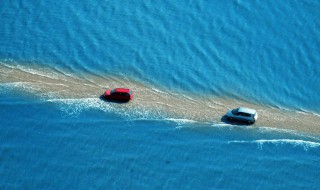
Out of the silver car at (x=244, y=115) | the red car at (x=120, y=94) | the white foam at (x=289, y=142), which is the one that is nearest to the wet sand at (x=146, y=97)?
the red car at (x=120, y=94)

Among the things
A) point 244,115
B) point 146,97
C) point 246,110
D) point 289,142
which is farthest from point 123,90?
point 289,142

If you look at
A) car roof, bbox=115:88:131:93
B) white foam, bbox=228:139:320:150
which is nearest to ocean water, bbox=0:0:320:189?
white foam, bbox=228:139:320:150

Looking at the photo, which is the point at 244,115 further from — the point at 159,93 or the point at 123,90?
the point at 123,90

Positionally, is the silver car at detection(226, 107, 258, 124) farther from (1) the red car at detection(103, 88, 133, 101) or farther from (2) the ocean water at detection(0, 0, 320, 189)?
(1) the red car at detection(103, 88, 133, 101)

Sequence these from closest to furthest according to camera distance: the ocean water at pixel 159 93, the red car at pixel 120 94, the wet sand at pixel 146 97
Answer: the ocean water at pixel 159 93 → the wet sand at pixel 146 97 → the red car at pixel 120 94

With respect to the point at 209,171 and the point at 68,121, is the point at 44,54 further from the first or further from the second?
the point at 209,171

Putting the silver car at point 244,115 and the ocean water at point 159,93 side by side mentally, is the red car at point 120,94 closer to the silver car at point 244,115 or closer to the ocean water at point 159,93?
the ocean water at point 159,93
